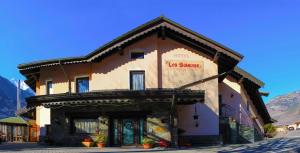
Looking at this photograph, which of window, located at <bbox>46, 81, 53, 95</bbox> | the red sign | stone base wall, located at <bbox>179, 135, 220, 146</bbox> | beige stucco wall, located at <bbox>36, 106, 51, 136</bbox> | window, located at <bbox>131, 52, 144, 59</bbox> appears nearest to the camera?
stone base wall, located at <bbox>179, 135, 220, 146</bbox>

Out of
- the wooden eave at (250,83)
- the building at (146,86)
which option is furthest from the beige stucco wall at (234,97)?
the building at (146,86)

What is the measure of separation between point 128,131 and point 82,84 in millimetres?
5012

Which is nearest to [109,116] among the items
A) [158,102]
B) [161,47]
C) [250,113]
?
[158,102]

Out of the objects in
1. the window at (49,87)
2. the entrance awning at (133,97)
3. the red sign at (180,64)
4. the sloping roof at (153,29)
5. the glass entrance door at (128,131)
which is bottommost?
the glass entrance door at (128,131)

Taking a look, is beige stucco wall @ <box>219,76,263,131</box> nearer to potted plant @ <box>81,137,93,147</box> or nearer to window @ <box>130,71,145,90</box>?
window @ <box>130,71,145,90</box>

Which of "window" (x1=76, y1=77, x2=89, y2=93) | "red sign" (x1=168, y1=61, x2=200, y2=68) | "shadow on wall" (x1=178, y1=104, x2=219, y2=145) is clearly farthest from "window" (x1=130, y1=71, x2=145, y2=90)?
"window" (x1=76, y1=77, x2=89, y2=93)

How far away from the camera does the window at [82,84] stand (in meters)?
32.2

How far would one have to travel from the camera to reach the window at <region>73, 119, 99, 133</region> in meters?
30.0

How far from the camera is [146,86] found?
30641mm

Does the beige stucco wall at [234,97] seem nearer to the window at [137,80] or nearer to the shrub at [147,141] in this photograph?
the window at [137,80]

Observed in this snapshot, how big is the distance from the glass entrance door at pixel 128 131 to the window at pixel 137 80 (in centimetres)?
230

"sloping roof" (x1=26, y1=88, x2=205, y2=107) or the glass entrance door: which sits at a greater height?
"sloping roof" (x1=26, y1=88, x2=205, y2=107)

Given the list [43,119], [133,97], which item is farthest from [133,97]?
[43,119]

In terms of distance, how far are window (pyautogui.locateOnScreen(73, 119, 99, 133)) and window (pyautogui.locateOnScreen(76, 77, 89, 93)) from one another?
2610 mm
